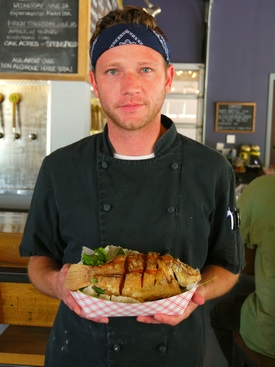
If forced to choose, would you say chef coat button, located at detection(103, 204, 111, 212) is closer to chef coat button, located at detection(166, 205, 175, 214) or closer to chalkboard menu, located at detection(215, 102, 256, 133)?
chef coat button, located at detection(166, 205, 175, 214)

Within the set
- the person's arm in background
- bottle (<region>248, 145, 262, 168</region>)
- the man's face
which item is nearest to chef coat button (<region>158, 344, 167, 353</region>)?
the man's face

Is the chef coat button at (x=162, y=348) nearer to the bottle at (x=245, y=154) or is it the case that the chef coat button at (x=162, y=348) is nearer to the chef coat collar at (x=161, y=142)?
the chef coat collar at (x=161, y=142)

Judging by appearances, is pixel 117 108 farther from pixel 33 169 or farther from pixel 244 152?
pixel 244 152

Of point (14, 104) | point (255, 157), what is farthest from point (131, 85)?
point (255, 157)

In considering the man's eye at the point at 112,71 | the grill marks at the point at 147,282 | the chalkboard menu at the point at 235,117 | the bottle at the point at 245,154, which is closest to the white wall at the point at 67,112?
the man's eye at the point at 112,71

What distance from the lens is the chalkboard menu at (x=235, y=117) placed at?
247 inches

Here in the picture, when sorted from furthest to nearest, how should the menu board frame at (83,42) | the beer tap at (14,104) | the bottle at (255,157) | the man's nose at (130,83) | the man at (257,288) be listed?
the bottle at (255,157)
the beer tap at (14,104)
the menu board frame at (83,42)
the man at (257,288)
the man's nose at (130,83)

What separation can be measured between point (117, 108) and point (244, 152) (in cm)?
512

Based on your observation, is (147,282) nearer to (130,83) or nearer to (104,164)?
(104,164)

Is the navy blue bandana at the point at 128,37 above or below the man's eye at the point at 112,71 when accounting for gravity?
above

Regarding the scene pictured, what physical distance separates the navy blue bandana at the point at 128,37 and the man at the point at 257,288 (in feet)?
3.57

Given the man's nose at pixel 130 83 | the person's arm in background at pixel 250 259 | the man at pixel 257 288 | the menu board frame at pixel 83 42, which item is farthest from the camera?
the menu board frame at pixel 83 42

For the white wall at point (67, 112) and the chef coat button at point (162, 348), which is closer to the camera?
the chef coat button at point (162, 348)

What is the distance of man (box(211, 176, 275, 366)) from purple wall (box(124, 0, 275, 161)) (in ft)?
14.2
